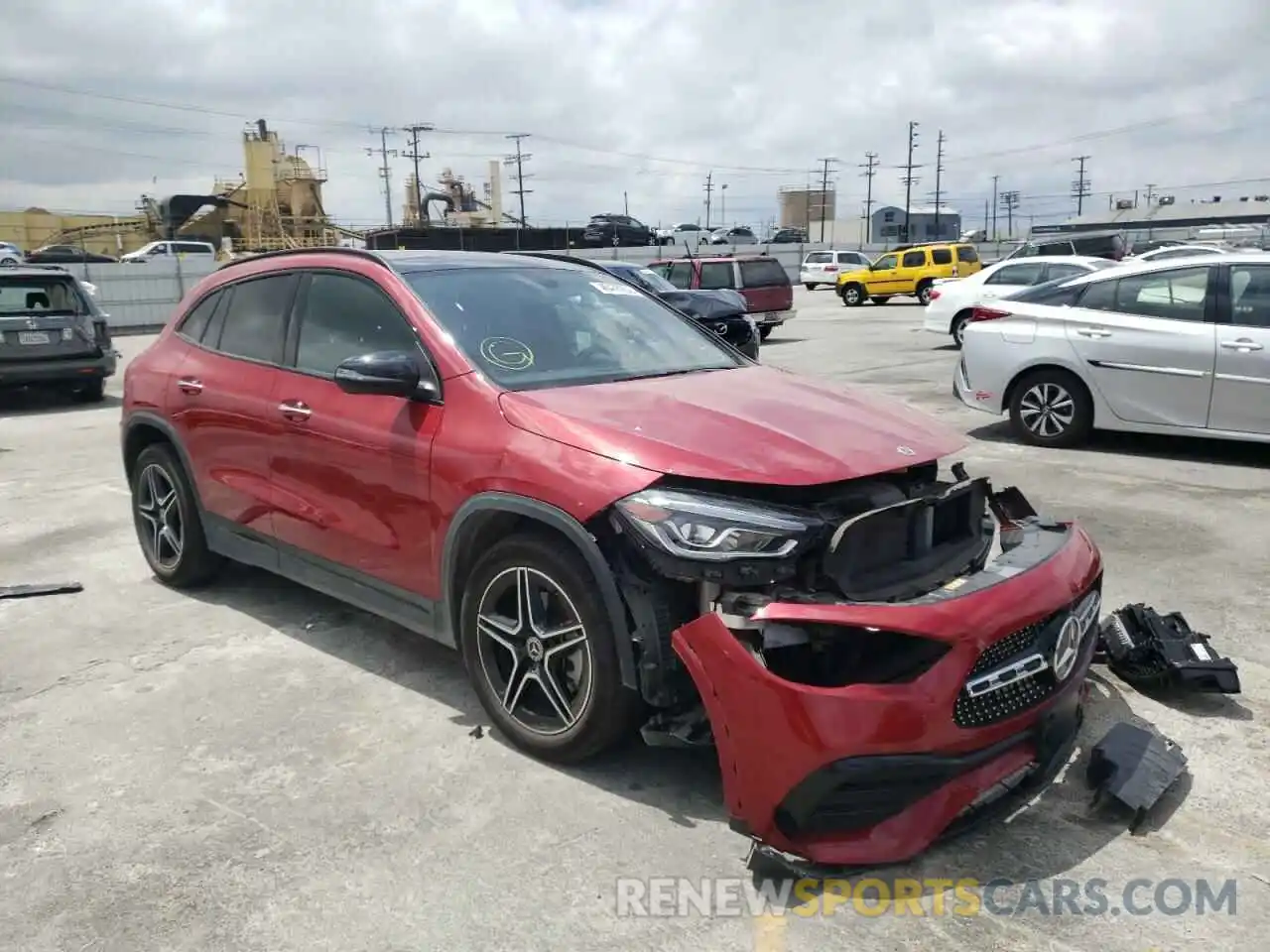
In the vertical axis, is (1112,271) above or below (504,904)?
above

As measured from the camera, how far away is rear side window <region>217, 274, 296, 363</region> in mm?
4559

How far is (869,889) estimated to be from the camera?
2713 mm

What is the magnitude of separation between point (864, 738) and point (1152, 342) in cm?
624

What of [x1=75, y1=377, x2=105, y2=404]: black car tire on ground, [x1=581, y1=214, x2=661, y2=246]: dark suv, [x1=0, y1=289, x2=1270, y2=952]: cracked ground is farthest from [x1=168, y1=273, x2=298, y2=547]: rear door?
[x1=581, y1=214, x2=661, y2=246]: dark suv

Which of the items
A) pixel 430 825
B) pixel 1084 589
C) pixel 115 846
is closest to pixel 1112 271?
pixel 1084 589

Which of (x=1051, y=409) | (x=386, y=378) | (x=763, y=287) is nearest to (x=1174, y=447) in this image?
(x=1051, y=409)

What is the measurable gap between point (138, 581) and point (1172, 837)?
5047 millimetres

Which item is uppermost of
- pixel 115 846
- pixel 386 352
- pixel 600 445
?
pixel 386 352

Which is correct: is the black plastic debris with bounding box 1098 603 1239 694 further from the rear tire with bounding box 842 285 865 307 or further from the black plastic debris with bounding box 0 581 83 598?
Answer: the rear tire with bounding box 842 285 865 307

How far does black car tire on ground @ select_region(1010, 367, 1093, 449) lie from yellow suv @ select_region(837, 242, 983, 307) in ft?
72.4

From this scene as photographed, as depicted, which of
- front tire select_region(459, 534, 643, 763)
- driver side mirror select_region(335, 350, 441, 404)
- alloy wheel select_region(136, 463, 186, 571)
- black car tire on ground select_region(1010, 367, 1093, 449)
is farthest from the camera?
black car tire on ground select_region(1010, 367, 1093, 449)

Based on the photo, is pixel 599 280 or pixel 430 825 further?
pixel 599 280

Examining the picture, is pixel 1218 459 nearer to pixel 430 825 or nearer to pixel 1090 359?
pixel 1090 359

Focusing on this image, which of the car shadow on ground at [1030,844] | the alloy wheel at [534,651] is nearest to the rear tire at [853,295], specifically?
the car shadow on ground at [1030,844]
